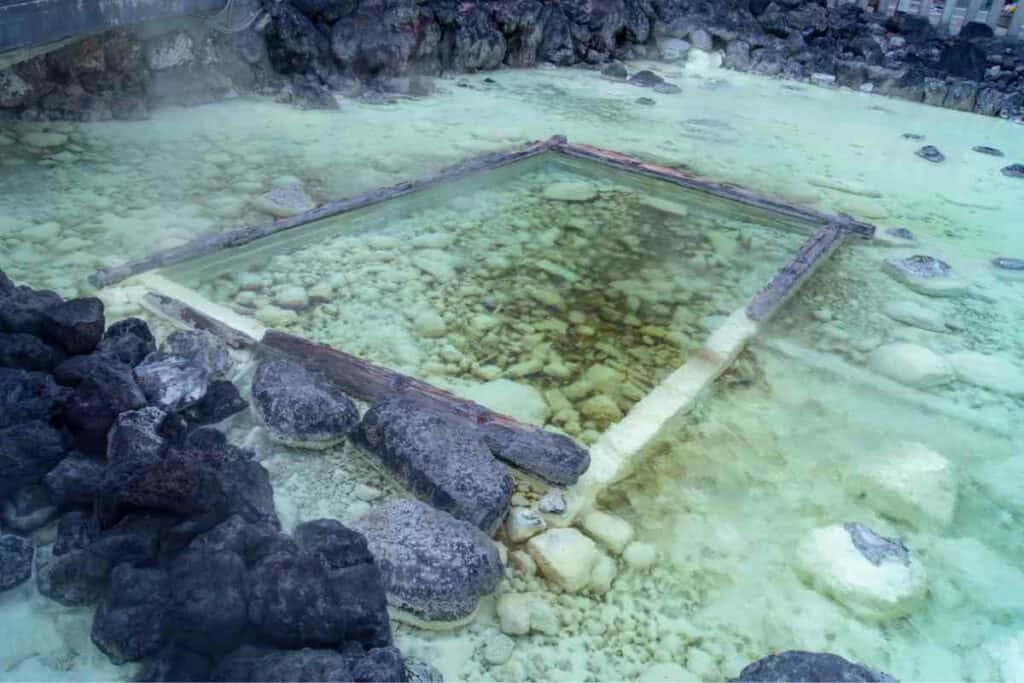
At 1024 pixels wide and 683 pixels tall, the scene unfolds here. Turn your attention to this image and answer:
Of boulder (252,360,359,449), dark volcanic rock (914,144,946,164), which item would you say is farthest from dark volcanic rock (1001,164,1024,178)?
boulder (252,360,359,449)

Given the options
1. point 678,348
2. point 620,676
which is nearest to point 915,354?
point 678,348

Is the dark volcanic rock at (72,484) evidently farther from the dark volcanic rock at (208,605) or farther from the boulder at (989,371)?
the boulder at (989,371)

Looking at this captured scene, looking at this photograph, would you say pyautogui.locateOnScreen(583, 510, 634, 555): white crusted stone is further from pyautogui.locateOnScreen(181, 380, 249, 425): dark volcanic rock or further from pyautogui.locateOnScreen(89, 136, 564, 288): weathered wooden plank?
pyautogui.locateOnScreen(89, 136, 564, 288): weathered wooden plank

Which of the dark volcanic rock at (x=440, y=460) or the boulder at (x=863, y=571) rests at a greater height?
the dark volcanic rock at (x=440, y=460)

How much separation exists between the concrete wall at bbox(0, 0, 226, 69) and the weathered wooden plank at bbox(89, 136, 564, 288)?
6.55ft

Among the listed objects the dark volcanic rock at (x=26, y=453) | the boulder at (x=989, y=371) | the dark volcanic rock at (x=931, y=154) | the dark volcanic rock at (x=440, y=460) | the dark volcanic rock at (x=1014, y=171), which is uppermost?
the dark volcanic rock at (x=26, y=453)

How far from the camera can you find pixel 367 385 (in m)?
2.77

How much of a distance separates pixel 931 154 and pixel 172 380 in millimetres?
6571

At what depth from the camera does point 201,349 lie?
2.81 metres

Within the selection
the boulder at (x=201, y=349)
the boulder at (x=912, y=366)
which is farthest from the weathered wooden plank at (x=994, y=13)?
the boulder at (x=201, y=349)

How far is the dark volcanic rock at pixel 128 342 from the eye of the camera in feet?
8.76

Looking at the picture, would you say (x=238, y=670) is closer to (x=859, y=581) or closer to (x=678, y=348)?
(x=859, y=581)

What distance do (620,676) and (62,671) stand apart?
1.32m

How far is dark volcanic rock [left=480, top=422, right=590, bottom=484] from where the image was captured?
96.3 inches
